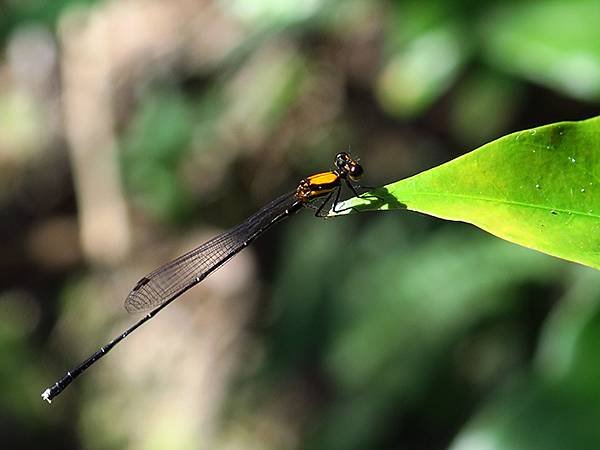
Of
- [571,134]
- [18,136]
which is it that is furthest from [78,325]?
[571,134]

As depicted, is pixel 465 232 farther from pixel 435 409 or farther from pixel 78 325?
pixel 78 325

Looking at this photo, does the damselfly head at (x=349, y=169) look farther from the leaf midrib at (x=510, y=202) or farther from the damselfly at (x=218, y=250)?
the leaf midrib at (x=510, y=202)

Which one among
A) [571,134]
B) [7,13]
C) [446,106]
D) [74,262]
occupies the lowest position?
[571,134]

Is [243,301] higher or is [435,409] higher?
[243,301]

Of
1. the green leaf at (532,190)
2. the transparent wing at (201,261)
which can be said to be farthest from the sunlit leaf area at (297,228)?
the transparent wing at (201,261)

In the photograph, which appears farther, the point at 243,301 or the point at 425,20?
the point at 243,301

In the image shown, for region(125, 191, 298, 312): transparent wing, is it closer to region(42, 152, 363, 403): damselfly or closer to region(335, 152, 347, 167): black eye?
region(42, 152, 363, 403): damselfly

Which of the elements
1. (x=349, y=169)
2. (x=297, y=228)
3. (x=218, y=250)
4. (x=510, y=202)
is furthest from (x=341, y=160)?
(x=297, y=228)

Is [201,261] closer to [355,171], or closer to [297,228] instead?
[355,171]
